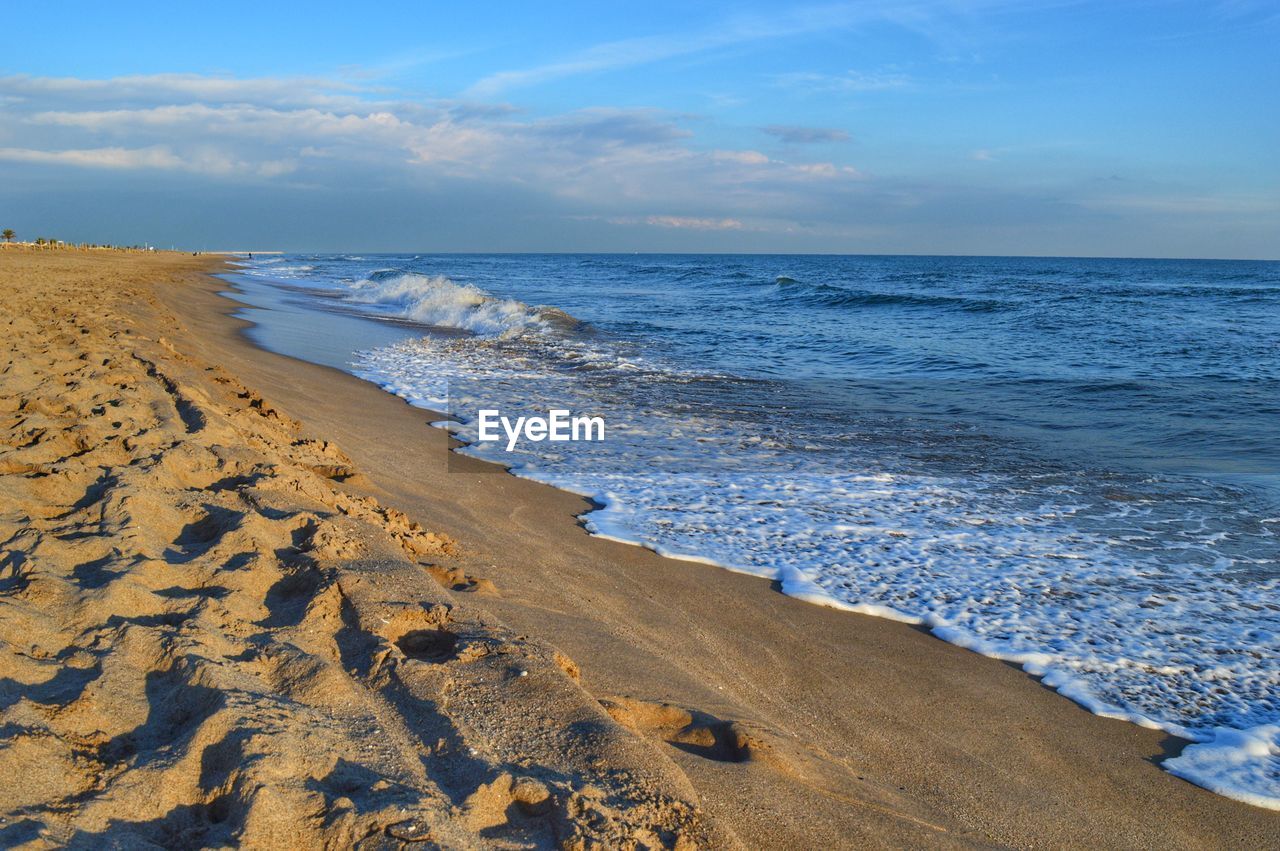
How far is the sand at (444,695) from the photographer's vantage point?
186 centimetres

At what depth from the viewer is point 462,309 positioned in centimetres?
2116

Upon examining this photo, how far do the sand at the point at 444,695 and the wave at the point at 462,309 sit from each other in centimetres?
1347

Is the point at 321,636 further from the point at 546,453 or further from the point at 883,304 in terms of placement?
the point at 883,304

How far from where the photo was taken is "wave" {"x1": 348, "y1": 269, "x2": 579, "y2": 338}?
62.5 ft

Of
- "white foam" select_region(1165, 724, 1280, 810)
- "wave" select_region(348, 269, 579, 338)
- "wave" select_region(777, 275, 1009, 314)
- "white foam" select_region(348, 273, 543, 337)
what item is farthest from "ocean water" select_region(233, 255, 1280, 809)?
"wave" select_region(777, 275, 1009, 314)

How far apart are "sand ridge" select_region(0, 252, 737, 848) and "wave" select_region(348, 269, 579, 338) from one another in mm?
13841

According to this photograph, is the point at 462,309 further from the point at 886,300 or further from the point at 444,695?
the point at 444,695

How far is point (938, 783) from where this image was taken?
2.69m

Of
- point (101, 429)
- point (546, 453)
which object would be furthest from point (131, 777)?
point (546, 453)

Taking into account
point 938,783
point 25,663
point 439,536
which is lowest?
point 938,783

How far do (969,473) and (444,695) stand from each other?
18.4 ft

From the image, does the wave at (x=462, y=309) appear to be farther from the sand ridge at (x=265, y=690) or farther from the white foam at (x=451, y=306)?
the sand ridge at (x=265, y=690)

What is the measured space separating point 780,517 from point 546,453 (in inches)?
99.1

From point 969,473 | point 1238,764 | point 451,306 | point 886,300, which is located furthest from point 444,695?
point 886,300
